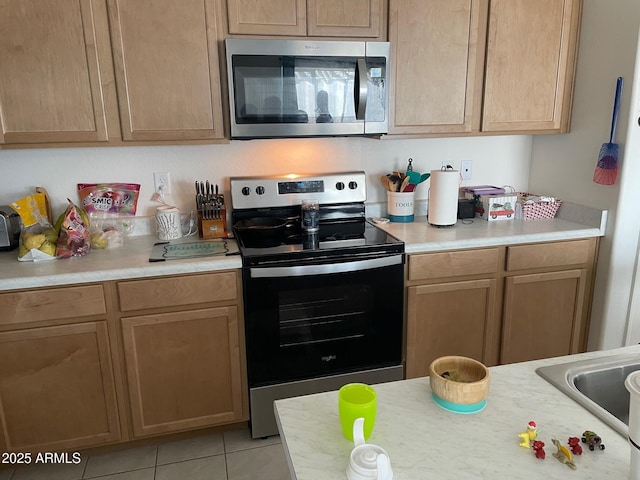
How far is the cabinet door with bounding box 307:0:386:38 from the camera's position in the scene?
86.0 inches

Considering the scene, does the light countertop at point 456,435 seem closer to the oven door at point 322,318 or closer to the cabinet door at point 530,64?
the oven door at point 322,318

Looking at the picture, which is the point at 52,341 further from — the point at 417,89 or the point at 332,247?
the point at 417,89

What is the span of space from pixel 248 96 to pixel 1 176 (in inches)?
48.7

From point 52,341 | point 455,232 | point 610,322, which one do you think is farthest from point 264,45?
point 610,322

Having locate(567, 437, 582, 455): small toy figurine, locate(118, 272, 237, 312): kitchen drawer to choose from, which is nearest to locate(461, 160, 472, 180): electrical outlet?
locate(118, 272, 237, 312): kitchen drawer

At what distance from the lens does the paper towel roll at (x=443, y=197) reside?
2.47 metres

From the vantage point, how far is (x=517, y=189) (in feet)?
10.00

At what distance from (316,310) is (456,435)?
1277 mm

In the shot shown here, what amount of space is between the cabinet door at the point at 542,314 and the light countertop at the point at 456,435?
1403 millimetres

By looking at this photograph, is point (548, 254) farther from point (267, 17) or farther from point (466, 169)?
point (267, 17)

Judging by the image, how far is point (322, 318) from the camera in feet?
7.28

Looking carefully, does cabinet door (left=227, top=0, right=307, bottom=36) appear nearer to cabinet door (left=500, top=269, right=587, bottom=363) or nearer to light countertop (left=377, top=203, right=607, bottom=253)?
light countertop (left=377, top=203, right=607, bottom=253)

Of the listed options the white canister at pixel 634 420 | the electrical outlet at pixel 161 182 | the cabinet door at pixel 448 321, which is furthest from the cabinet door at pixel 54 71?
the white canister at pixel 634 420

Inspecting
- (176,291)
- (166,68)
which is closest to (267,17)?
(166,68)
